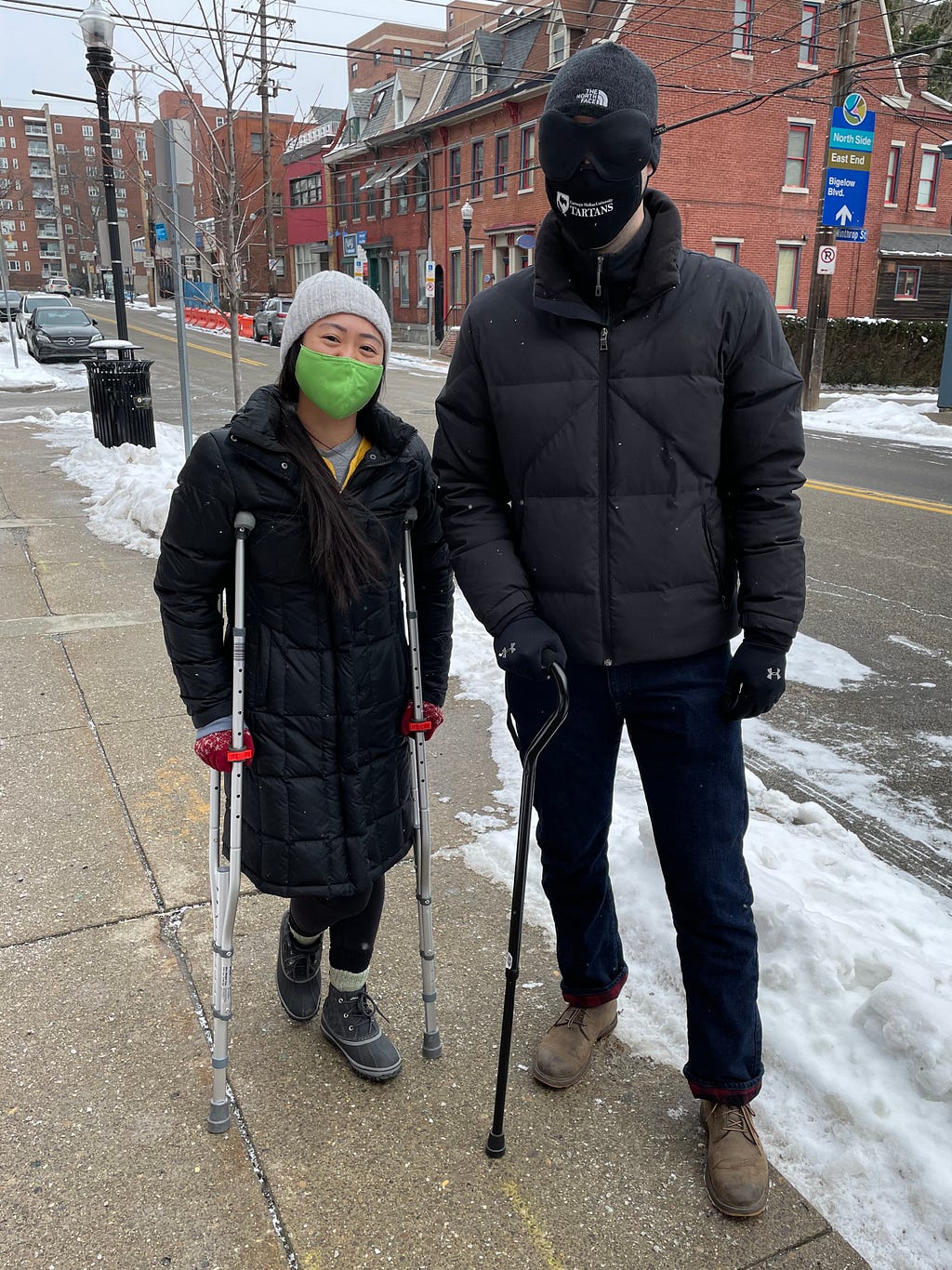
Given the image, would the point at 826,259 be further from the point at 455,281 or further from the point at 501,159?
the point at 455,281

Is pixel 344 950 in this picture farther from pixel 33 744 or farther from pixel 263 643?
pixel 33 744

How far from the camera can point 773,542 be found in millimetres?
2137

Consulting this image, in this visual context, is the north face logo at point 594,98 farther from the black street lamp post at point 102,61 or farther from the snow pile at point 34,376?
the snow pile at point 34,376

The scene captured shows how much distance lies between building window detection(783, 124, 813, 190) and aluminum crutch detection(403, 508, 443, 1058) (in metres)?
32.7

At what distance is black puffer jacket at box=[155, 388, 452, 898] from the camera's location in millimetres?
2289

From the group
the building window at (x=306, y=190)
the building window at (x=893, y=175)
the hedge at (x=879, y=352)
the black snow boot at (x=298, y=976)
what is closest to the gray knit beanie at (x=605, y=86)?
the black snow boot at (x=298, y=976)

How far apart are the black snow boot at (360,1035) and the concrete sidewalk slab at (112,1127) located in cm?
35

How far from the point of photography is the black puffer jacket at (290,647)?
229 cm

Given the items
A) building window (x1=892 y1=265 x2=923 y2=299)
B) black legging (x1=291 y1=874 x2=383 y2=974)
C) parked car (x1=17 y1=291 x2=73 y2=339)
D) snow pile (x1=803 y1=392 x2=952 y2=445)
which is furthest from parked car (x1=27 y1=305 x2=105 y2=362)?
black legging (x1=291 y1=874 x2=383 y2=974)

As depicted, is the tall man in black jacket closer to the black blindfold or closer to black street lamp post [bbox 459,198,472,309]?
the black blindfold

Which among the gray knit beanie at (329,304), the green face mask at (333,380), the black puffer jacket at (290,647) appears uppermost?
the gray knit beanie at (329,304)

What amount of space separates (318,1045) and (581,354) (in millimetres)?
1928

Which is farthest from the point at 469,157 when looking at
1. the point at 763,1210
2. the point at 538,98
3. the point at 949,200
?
the point at 763,1210

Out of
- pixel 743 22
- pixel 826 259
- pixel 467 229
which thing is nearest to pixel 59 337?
pixel 467 229
